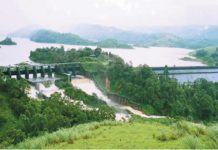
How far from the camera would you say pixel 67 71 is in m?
50.8

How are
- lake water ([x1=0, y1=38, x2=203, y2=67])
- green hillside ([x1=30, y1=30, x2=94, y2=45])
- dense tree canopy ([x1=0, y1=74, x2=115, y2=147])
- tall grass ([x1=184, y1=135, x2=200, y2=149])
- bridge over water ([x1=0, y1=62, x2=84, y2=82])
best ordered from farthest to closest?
green hillside ([x1=30, y1=30, x2=94, y2=45]) < lake water ([x1=0, y1=38, x2=203, y2=67]) < bridge over water ([x1=0, y1=62, x2=84, y2=82]) < dense tree canopy ([x1=0, y1=74, x2=115, y2=147]) < tall grass ([x1=184, y1=135, x2=200, y2=149])

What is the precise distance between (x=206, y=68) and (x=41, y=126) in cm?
4923

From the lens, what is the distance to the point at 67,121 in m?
18.0

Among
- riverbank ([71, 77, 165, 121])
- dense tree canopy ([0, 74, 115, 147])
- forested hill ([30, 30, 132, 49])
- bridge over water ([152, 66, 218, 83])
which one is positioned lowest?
riverbank ([71, 77, 165, 121])

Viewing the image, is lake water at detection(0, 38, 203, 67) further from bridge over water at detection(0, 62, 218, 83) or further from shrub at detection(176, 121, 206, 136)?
shrub at detection(176, 121, 206, 136)

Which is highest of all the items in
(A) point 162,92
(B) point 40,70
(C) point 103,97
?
(B) point 40,70

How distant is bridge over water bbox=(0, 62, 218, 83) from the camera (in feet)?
149

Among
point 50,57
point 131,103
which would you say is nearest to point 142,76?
point 131,103

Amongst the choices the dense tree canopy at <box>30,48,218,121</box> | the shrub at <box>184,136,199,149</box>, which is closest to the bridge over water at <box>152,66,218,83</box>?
the dense tree canopy at <box>30,48,218,121</box>

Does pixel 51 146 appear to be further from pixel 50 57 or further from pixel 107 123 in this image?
pixel 50 57

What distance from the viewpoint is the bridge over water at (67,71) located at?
45.4 m

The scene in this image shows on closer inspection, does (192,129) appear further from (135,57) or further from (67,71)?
(135,57)

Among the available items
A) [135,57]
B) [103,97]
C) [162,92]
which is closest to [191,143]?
[162,92]

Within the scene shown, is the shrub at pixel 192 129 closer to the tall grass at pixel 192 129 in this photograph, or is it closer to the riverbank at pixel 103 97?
the tall grass at pixel 192 129
